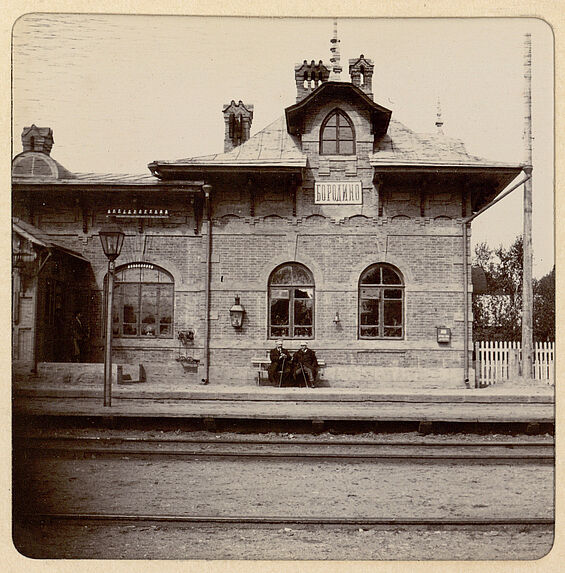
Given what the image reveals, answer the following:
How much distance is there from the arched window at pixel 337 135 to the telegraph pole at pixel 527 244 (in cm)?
203

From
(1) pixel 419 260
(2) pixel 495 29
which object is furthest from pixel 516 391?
(2) pixel 495 29

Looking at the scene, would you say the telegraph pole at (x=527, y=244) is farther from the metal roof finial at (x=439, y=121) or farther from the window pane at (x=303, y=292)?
the window pane at (x=303, y=292)

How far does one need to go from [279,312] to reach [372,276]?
1.20m

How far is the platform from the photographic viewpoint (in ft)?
18.9

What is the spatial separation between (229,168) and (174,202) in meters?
0.84

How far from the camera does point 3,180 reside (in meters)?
4.41

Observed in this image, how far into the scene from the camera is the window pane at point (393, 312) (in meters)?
6.51

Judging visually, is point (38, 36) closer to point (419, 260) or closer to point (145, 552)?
point (145, 552)

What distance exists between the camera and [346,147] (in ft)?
21.4

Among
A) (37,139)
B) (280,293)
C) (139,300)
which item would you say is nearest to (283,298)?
(280,293)

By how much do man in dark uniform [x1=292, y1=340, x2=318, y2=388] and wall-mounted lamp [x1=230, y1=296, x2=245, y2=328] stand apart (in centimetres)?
74

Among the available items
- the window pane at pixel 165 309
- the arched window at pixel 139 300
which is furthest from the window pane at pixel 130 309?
the window pane at pixel 165 309

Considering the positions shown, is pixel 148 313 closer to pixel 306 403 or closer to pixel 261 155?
pixel 306 403

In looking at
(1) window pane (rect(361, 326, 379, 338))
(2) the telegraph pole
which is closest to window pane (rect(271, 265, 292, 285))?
(1) window pane (rect(361, 326, 379, 338))
